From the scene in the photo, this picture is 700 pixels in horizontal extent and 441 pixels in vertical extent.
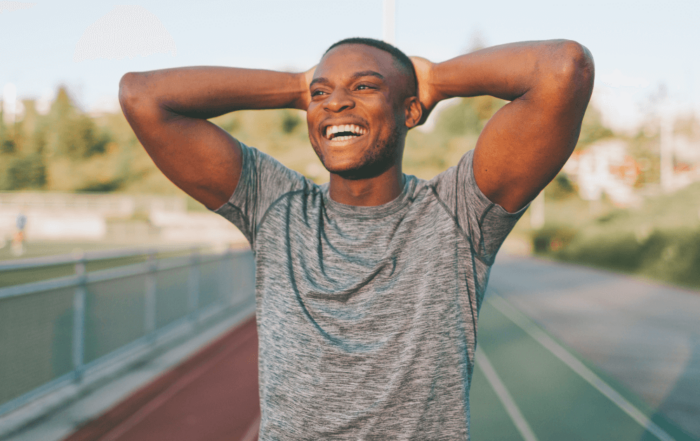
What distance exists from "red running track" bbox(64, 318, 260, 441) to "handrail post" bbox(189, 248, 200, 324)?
4.26ft

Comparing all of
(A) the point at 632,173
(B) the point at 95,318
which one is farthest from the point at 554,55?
(A) the point at 632,173

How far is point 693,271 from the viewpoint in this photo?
53.5 feet

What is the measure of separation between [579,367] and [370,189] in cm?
622

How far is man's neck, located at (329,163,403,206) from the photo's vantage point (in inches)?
61.9

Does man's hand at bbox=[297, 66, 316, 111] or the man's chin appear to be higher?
man's hand at bbox=[297, 66, 316, 111]

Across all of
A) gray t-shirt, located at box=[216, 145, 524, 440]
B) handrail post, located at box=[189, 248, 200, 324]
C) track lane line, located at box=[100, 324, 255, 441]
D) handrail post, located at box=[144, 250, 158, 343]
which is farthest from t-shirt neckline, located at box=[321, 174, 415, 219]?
handrail post, located at box=[189, 248, 200, 324]

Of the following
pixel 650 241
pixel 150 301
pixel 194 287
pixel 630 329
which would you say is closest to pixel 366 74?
pixel 150 301

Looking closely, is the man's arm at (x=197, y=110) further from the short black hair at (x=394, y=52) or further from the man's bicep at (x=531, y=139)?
the man's bicep at (x=531, y=139)

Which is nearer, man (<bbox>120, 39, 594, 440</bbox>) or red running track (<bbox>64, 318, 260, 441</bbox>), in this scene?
man (<bbox>120, 39, 594, 440</bbox>)

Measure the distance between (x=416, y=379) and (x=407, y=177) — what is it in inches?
23.7

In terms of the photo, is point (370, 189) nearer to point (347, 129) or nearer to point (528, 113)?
point (347, 129)

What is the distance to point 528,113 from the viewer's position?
4.45ft

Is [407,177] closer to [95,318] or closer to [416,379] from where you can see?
[416,379]

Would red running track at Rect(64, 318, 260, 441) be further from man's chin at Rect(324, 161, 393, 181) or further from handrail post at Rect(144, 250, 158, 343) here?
man's chin at Rect(324, 161, 393, 181)
